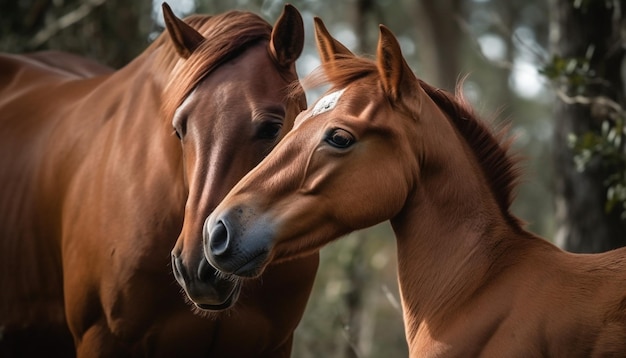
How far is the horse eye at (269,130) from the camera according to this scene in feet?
13.9

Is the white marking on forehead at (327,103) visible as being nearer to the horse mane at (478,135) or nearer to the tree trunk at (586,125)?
the horse mane at (478,135)

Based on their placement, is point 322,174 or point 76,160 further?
point 76,160

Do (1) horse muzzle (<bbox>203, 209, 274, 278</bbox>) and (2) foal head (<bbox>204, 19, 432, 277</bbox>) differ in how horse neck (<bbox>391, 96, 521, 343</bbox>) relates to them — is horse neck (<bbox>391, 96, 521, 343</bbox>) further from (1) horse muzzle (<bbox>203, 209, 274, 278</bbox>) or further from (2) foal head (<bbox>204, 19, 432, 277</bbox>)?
(1) horse muzzle (<bbox>203, 209, 274, 278</bbox>)

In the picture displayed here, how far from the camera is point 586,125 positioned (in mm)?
6094

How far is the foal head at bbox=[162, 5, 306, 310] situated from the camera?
157 inches

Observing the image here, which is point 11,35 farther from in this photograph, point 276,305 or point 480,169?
point 480,169

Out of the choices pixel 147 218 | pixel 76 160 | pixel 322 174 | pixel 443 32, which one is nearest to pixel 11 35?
pixel 76 160

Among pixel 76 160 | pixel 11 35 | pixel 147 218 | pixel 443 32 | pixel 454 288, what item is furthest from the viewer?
pixel 443 32

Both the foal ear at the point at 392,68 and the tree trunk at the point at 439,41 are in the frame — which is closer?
the foal ear at the point at 392,68

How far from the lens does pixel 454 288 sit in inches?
138

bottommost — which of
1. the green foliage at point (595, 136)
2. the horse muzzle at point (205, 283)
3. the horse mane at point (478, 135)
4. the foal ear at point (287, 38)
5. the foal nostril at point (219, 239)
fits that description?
the horse muzzle at point (205, 283)

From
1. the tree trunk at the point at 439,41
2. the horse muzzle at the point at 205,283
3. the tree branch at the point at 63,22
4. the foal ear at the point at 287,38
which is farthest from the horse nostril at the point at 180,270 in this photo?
the tree trunk at the point at 439,41

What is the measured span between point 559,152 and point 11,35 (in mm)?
5195

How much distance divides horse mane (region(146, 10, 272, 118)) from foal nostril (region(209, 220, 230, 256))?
1.31 meters
